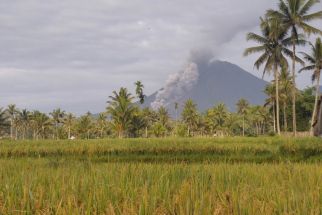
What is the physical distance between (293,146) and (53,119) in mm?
82343

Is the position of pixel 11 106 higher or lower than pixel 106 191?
higher

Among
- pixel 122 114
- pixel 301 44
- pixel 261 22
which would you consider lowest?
pixel 122 114

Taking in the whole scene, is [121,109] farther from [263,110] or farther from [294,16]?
[263,110]

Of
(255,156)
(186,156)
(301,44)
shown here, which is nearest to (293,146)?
(255,156)

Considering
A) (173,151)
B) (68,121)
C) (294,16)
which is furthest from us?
(68,121)

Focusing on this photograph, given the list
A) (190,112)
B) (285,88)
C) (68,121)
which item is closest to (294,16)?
(285,88)

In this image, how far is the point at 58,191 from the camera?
3.46m

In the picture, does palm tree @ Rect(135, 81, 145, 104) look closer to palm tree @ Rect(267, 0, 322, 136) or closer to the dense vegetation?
the dense vegetation

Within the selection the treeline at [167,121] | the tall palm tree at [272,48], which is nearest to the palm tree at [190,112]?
the treeline at [167,121]

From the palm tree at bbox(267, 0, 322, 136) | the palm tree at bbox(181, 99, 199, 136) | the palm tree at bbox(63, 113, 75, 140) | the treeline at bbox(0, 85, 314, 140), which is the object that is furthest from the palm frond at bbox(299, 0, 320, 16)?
the palm tree at bbox(63, 113, 75, 140)

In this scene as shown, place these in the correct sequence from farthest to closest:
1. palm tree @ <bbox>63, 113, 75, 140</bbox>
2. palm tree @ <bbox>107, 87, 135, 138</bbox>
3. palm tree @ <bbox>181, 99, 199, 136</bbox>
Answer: palm tree @ <bbox>63, 113, 75, 140</bbox>
palm tree @ <bbox>181, 99, 199, 136</bbox>
palm tree @ <bbox>107, 87, 135, 138</bbox>

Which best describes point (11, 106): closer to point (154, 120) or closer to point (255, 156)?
point (154, 120)

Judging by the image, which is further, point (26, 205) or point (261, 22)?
point (261, 22)

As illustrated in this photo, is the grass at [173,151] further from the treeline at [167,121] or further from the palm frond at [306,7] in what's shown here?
the treeline at [167,121]
